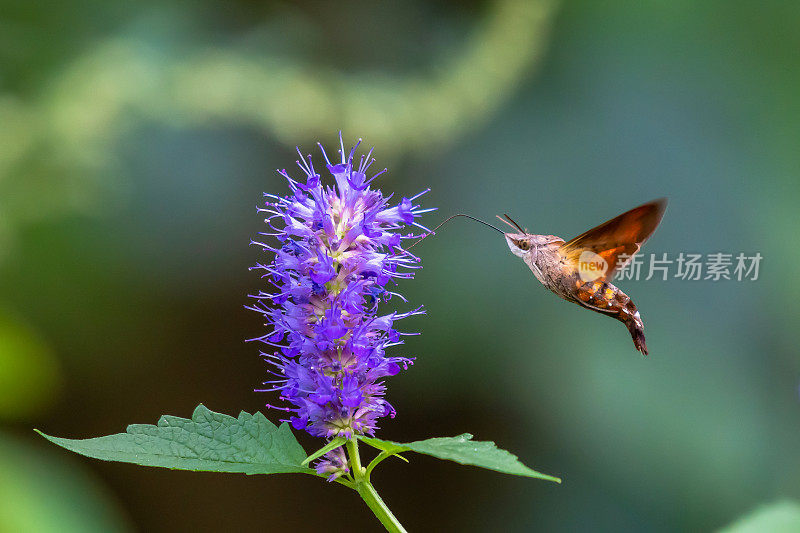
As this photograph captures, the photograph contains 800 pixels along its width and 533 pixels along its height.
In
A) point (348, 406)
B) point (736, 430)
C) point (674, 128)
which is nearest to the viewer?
point (348, 406)

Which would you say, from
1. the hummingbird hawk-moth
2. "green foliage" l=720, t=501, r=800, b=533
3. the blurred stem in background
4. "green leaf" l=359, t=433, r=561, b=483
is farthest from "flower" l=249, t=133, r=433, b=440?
the blurred stem in background

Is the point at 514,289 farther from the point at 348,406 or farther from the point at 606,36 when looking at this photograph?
the point at 348,406

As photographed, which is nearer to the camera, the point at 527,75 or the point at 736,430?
the point at 736,430

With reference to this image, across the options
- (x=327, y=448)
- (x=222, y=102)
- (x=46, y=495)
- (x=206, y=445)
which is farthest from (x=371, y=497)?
(x=222, y=102)

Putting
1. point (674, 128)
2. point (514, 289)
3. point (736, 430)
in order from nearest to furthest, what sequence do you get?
point (736, 430), point (514, 289), point (674, 128)

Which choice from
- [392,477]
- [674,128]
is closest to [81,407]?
[392,477]

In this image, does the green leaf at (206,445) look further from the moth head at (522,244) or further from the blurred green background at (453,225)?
the blurred green background at (453,225)

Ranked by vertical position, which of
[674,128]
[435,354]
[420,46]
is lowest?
[435,354]

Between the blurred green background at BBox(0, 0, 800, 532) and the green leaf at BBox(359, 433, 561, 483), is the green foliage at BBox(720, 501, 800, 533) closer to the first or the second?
the green leaf at BBox(359, 433, 561, 483)
